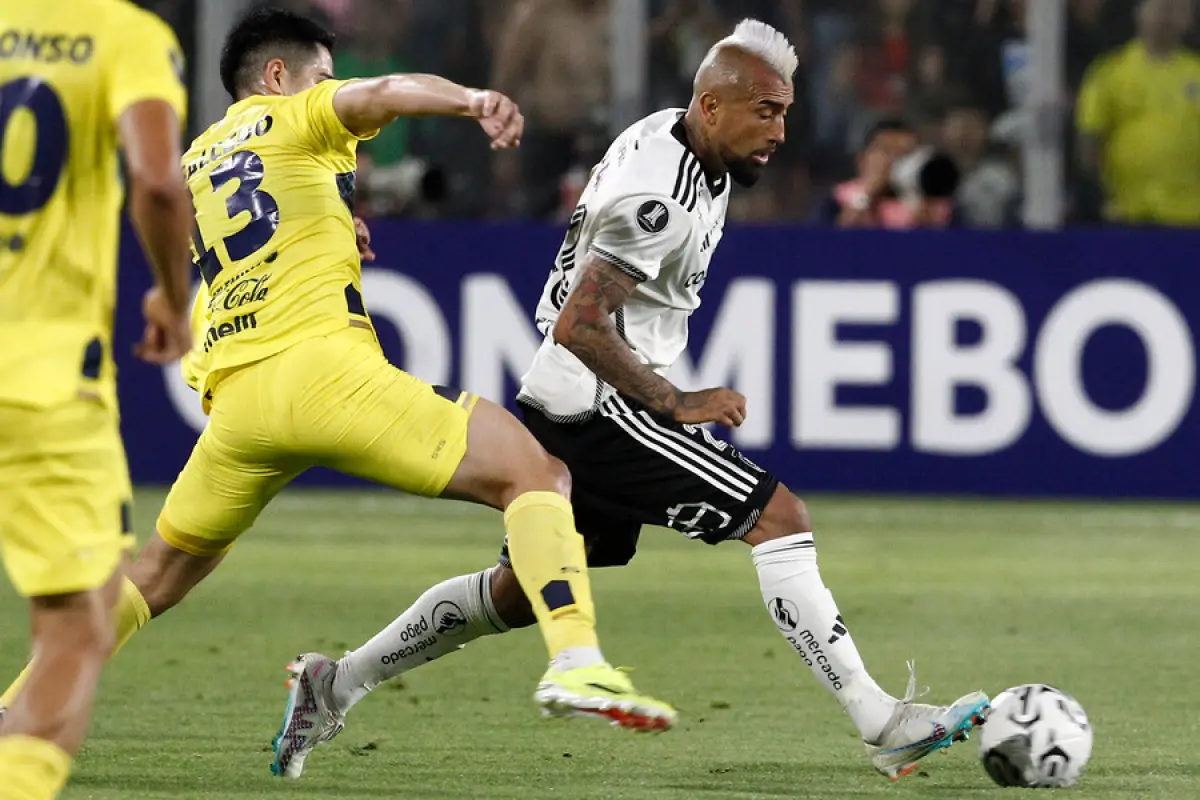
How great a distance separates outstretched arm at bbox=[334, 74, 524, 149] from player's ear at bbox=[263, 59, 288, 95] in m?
0.85

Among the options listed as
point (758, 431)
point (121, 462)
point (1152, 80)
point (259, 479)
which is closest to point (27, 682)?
point (121, 462)

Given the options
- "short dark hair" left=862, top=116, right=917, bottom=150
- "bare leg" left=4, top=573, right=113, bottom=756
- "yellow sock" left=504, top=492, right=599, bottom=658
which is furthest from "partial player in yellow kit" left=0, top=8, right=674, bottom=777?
"short dark hair" left=862, top=116, right=917, bottom=150

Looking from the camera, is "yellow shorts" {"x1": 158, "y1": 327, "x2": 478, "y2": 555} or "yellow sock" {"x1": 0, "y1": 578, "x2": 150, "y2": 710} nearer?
"yellow shorts" {"x1": 158, "y1": 327, "x2": 478, "y2": 555}

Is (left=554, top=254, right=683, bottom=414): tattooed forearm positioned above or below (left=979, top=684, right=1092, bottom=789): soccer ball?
above

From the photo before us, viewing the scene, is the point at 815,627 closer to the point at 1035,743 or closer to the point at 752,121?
the point at 1035,743

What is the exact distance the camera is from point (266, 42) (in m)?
6.47

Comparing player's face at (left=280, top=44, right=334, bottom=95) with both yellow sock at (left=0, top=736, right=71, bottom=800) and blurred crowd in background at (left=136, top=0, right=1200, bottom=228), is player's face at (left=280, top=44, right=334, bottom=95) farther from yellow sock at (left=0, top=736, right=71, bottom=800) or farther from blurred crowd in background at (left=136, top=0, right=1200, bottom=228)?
blurred crowd in background at (left=136, top=0, right=1200, bottom=228)

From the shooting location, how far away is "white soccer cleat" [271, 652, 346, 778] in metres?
6.14

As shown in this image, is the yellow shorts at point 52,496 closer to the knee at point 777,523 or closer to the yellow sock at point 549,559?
the yellow sock at point 549,559

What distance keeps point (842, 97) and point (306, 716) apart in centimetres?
937

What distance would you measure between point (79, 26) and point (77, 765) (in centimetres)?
252

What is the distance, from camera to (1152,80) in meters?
14.7

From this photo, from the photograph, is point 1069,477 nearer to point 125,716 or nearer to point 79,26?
point 125,716

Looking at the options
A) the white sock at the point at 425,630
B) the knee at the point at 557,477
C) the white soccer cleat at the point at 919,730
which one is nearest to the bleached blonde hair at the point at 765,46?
the knee at the point at 557,477
